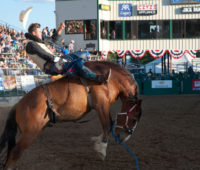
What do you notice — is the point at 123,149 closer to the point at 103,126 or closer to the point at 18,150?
the point at 103,126

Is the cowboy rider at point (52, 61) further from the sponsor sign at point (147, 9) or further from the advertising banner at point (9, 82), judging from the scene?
the sponsor sign at point (147, 9)

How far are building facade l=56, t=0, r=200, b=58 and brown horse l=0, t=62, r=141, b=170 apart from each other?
2253 centimetres

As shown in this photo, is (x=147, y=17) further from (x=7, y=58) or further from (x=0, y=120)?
(x=0, y=120)

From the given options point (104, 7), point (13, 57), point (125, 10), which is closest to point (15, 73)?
point (13, 57)

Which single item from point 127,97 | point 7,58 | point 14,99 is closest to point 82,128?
point 127,97

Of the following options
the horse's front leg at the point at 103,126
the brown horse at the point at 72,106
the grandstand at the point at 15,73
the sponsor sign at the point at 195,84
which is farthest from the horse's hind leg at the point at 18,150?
the sponsor sign at the point at 195,84

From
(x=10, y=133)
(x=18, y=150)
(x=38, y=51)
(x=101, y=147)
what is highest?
(x=38, y=51)

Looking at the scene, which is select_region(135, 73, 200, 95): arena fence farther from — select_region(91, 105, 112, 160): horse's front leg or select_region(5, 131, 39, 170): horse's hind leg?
select_region(5, 131, 39, 170): horse's hind leg

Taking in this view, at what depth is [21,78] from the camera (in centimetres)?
1568

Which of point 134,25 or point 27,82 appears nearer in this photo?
point 27,82

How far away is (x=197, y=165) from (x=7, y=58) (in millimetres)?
13859

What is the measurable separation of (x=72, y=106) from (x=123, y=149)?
2240 millimetres

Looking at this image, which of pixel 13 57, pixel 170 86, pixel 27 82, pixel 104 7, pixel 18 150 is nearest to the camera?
pixel 18 150

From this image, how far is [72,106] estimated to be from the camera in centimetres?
506
